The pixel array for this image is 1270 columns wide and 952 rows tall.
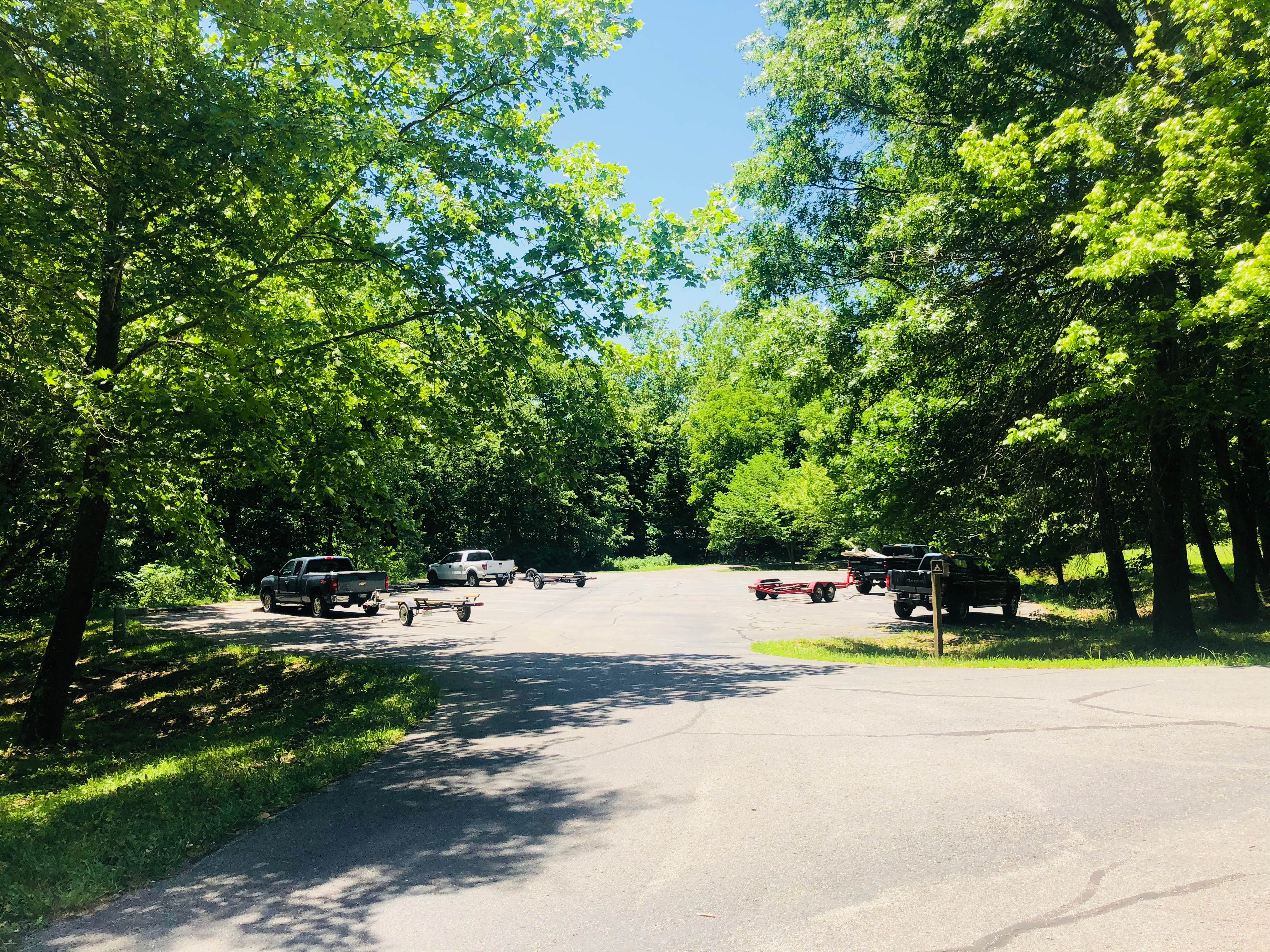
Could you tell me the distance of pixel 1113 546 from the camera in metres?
18.7

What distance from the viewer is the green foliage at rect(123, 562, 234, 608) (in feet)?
94.2

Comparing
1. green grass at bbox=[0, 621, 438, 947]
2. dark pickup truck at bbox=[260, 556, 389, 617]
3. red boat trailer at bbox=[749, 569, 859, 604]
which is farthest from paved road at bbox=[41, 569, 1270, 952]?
red boat trailer at bbox=[749, 569, 859, 604]

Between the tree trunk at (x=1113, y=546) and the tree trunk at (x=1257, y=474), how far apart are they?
2.48 m

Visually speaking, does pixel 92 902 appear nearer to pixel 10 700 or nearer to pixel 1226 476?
pixel 10 700

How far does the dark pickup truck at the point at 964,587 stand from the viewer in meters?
22.0

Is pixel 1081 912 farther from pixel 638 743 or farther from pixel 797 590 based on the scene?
pixel 797 590

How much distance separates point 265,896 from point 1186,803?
5.88 meters

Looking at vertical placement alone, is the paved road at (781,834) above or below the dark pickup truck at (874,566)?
below

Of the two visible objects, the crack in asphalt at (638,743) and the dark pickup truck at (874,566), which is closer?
the crack in asphalt at (638,743)

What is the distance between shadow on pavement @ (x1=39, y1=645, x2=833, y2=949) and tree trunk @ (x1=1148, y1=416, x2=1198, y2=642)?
972 cm

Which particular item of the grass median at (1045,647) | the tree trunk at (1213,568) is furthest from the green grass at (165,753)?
the tree trunk at (1213,568)

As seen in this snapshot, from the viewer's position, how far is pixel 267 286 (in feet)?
→ 40.4

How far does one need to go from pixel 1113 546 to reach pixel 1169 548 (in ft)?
12.7

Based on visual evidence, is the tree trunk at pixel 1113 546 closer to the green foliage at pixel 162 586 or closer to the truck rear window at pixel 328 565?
the truck rear window at pixel 328 565
